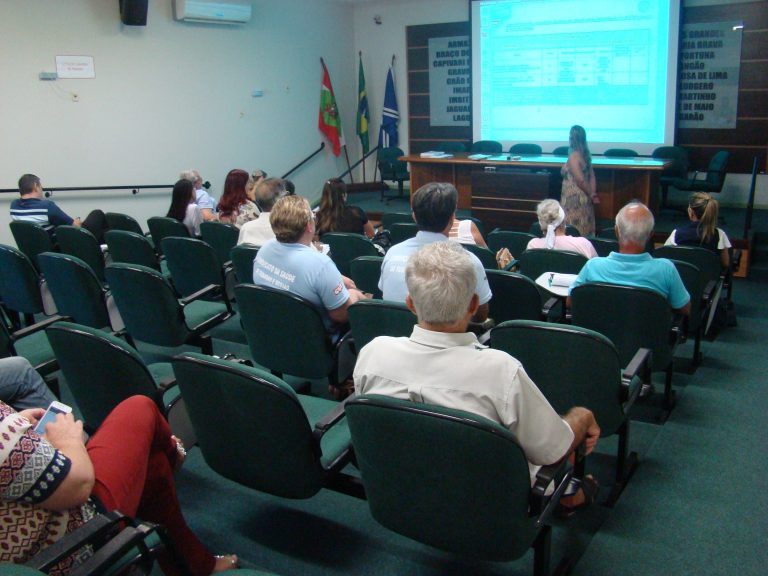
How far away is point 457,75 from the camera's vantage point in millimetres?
10297

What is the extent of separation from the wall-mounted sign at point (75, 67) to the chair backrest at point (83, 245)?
9.39 feet

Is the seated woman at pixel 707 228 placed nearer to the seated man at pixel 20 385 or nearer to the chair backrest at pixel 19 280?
the seated man at pixel 20 385

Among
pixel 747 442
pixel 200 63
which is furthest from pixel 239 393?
pixel 200 63

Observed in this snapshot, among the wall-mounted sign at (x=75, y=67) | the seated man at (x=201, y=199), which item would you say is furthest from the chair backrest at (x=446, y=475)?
the wall-mounted sign at (x=75, y=67)

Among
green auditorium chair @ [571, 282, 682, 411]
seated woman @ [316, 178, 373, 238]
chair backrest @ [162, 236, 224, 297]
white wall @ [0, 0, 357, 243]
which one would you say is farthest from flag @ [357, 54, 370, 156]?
green auditorium chair @ [571, 282, 682, 411]

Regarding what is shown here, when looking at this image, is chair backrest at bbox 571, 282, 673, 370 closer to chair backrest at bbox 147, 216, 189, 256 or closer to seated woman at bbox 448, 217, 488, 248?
seated woman at bbox 448, 217, 488, 248

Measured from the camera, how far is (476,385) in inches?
66.7

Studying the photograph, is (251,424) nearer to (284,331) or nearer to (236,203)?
(284,331)

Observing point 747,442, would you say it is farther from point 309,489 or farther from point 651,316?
point 309,489

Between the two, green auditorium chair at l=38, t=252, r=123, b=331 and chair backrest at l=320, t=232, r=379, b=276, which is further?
chair backrest at l=320, t=232, r=379, b=276

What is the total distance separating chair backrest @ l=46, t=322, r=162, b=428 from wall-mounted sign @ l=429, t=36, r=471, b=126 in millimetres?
8862

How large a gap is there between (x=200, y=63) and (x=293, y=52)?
185 centimetres

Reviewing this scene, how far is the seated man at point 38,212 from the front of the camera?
224 inches

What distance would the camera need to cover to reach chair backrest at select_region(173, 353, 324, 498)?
6.46 feet
